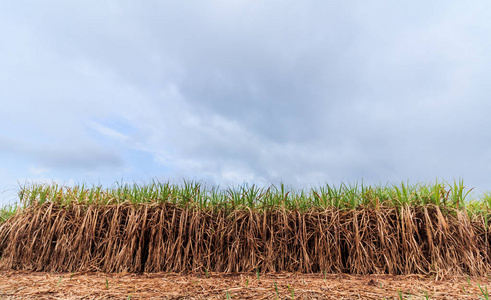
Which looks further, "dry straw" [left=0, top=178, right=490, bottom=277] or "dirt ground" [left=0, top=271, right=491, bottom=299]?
"dry straw" [left=0, top=178, right=490, bottom=277]

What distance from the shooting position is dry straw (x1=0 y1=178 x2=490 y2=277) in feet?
11.1

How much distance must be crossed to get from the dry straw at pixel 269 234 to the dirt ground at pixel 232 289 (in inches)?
14.2

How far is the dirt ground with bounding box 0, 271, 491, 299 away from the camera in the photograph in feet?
7.38

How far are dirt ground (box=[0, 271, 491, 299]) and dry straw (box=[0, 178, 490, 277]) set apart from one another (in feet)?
1.19

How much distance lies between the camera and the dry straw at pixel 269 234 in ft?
11.1

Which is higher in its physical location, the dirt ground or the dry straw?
the dry straw

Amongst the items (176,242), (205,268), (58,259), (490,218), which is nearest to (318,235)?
(205,268)

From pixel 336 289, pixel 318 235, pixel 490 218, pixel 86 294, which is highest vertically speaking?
pixel 490 218

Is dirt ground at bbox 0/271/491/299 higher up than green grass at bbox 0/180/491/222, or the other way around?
green grass at bbox 0/180/491/222

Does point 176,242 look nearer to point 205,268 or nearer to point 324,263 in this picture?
point 205,268

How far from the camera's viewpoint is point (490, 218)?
13.8ft

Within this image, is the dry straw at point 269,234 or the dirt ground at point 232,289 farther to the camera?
the dry straw at point 269,234

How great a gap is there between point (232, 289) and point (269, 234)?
4.00ft

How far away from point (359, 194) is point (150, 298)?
115 inches
